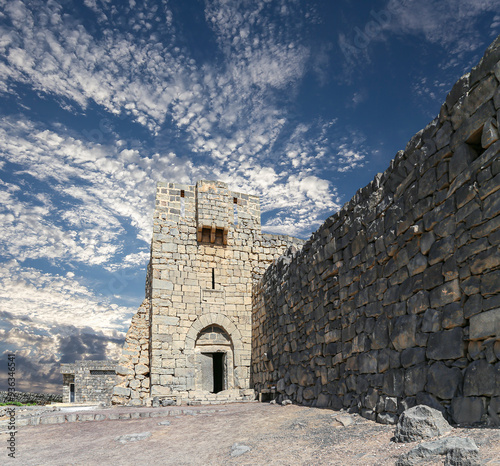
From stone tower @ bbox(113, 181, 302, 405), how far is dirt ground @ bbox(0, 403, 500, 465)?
4537mm

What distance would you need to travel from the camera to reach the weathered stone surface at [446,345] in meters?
3.92

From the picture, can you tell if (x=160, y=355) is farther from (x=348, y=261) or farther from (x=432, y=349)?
(x=432, y=349)

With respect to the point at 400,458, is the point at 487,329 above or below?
above

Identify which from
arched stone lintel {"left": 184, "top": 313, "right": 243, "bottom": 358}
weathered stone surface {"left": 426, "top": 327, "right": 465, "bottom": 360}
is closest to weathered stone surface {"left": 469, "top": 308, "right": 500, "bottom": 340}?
weathered stone surface {"left": 426, "top": 327, "right": 465, "bottom": 360}

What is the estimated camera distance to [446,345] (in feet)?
13.4

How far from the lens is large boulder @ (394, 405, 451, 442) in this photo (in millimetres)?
3654

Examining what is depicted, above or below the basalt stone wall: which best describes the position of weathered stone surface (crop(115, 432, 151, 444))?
below

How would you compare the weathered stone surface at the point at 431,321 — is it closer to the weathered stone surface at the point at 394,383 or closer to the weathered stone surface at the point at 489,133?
the weathered stone surface at the point at 394,383

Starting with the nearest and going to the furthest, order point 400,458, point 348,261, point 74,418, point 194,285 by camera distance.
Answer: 1. point 400,458
2. point 348,261
3. point 74,418
4. point 194,285

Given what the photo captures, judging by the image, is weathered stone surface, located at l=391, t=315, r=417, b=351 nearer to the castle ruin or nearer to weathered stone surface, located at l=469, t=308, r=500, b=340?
the castle ruin

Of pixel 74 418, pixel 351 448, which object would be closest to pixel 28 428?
pixel 74 418

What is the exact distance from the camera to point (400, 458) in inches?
131

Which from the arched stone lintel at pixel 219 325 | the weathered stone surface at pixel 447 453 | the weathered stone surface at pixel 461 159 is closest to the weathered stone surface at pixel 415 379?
the weathered stone surface at pixel 447 453

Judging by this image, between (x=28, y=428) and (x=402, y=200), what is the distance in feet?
23.9
